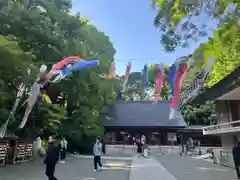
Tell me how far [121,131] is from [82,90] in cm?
1531

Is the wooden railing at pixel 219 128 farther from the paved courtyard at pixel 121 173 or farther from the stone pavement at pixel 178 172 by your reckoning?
the paved courtyard at pixel 121 173

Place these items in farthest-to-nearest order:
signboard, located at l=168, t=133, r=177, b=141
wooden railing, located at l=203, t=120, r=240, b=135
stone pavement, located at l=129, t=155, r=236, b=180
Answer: signboard, located at l=168, t=133, r=177, b=141
wooden railing, located at l=203, t=120, r=240, b=135
stone pavement, located at l=129, t=155, r=236, b=180

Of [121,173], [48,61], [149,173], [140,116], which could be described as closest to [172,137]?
[140,116]

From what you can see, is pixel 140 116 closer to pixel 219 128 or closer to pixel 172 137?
pixel 172 137

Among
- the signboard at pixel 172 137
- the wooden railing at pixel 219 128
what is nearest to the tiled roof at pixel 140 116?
the signboard at pixel 172 137

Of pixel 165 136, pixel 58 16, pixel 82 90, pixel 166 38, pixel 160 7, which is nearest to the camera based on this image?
pixel 160 7

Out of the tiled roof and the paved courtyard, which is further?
the tiled roof

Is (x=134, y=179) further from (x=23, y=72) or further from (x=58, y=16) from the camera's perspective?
(x=58, y=16)

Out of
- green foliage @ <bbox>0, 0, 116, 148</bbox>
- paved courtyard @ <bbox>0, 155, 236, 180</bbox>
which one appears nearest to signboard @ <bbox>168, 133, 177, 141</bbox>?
green foliage @ <bbox>0, 0, 116, 148</bbox>

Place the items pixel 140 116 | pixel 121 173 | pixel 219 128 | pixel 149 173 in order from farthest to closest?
1. pixel 140 116
2. pixel 219 128
3. pixel 121 173
4. pixel 149 173

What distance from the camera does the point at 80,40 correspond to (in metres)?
21.3

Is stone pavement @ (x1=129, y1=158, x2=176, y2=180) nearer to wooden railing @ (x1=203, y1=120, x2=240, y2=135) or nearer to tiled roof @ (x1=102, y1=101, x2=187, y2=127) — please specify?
wooden railing @ (x1=203, y1=120, x2=240, y2=135)

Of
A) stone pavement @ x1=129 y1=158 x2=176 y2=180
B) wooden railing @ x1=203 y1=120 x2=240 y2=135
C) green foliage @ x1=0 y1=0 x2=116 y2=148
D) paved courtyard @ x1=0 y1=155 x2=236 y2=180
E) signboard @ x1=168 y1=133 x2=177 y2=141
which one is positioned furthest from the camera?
signboard @ x1=168 y1=133 x2=177 y2=141

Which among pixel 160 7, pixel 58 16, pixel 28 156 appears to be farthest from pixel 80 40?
pixel 160 7
